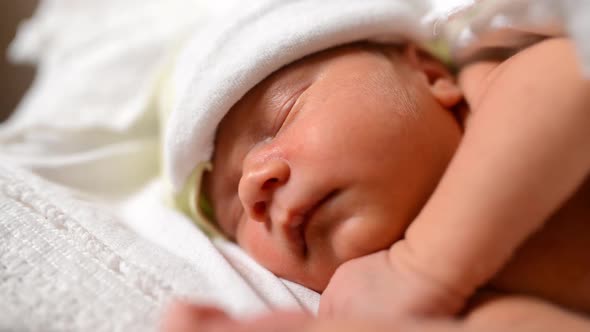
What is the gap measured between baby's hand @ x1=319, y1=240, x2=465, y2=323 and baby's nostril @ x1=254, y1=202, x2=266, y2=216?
0.16 meters

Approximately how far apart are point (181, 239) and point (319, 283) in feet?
0.77

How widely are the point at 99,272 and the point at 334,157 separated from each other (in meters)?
0.33

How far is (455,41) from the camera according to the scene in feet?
2.80

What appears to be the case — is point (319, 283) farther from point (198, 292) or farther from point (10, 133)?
point (10, 133)

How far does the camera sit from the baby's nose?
688mm

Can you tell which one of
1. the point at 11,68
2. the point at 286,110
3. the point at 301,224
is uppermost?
the point at 286,110

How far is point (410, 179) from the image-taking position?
0.66m

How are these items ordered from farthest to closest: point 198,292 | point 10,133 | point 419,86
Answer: point 10,133, point 419,86, point 198,292

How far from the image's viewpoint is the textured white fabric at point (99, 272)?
0.59 metres

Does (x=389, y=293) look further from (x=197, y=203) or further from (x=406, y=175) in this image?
(x=197, y=203)

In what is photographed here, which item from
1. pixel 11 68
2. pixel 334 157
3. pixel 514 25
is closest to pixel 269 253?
pixel 334 157

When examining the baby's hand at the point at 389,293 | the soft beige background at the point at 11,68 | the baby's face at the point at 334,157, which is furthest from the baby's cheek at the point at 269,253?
the soft beige background at the point at 11,68

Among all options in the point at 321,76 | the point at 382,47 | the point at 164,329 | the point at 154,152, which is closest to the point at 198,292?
the point at 164,329

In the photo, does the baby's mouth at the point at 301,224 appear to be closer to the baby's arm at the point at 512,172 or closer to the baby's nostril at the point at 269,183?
the baby's nostril at the point at 269,183
